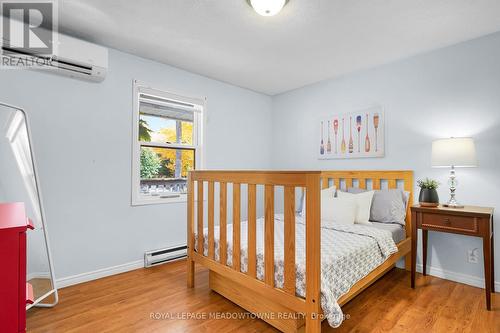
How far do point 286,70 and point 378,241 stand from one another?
210 cm

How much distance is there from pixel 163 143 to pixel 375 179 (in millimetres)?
2419

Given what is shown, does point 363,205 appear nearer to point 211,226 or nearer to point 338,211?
point 338,211

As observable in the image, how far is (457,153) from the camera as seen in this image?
2.19 metres

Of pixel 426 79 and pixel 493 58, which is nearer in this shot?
pixel 493 58

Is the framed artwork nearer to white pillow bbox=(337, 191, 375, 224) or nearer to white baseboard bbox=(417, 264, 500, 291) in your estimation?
white pillow bbox=(337, 191, 375, 224)

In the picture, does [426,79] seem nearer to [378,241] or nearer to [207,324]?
[378,241]

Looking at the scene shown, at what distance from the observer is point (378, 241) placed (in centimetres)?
208

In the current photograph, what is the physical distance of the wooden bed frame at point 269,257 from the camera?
54.9 inches

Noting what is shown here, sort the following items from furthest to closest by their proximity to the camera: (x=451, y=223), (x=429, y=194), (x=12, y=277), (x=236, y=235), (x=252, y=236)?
(x=429, y=194) < (x=451, y=223) < (x=236, y=235) < (x=252, y=236) < (x=12, y=277)

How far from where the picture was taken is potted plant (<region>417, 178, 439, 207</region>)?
2354mm

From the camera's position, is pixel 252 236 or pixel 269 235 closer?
pixel 269 235

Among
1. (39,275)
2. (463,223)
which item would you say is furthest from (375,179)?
(39,275)


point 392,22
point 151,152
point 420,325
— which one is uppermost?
point 392,22

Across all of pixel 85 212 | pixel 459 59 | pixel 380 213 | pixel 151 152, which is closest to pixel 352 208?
pixel 380 213
